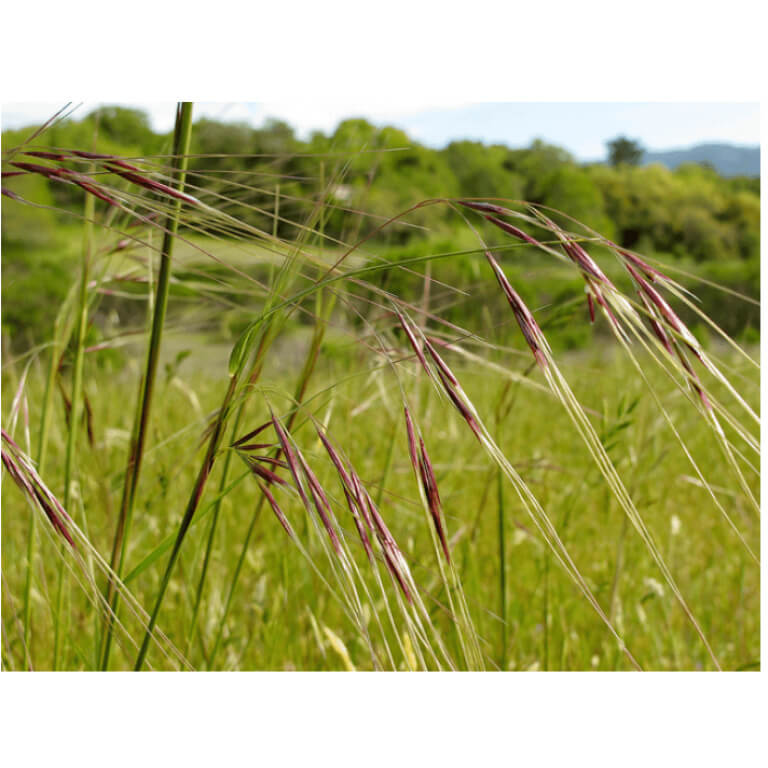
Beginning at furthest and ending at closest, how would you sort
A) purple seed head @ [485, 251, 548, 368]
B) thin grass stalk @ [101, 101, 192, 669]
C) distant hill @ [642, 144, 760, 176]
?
distant hill @ [642, 144, 760, 176] → thin grass stalk @ [101, 101, 192, 669] → purple seed head @ [485, 251, 548, 368]

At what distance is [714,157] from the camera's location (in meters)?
5.04

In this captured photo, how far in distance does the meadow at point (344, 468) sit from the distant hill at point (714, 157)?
3678 millimetres

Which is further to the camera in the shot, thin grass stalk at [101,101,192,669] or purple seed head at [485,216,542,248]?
thin grass stalk at [101,101,192,669]

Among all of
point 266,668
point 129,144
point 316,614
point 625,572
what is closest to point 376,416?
point 625,572

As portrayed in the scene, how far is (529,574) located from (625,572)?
158 mm

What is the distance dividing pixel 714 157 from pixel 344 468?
5614 mm

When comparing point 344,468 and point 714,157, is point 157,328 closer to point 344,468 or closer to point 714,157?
point 344,468

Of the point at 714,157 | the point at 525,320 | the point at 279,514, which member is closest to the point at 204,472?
the point at 279,514

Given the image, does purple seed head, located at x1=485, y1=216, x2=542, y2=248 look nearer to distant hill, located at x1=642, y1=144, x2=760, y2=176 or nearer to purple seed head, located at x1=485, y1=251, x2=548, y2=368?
purple seed head, located at x1=485, y1=251, x2=548, y2=368

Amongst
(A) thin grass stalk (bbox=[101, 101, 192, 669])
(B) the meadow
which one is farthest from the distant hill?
(A) thin grass stalk (bbox=[101, 101, 192, 669])

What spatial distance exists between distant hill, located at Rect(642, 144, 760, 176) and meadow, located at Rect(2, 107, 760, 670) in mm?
3678

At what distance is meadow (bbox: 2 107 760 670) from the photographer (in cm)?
27

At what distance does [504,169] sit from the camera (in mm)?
4410

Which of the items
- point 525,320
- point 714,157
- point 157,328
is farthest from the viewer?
point 714,157
